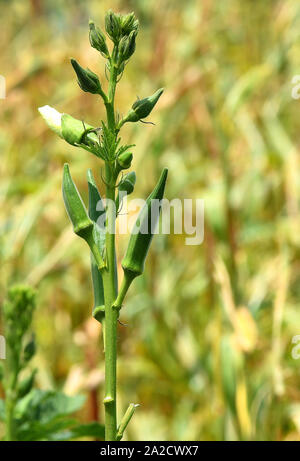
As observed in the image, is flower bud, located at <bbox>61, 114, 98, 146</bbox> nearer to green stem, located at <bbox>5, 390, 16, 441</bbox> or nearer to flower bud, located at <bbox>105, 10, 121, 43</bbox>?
flower bud, located at <bbox>105, 10, 121, 43</bbox>

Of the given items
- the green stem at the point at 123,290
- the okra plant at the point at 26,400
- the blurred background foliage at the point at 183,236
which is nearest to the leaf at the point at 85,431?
the okra plant at the point at 26,400

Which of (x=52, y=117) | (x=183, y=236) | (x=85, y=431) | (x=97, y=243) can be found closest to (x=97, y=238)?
(x=97, y=243)

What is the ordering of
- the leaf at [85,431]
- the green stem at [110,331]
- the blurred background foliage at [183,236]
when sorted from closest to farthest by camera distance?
the green stem at [110,331] → the leaf at [85,431] → the blurred background foliage at [183,236]

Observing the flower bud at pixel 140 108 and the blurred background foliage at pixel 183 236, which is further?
the blurred background foliage at pixel 183 236

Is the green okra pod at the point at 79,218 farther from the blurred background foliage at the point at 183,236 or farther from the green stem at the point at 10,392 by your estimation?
the blurred background foliage at the point at 183,236

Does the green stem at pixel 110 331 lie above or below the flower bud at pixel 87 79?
below

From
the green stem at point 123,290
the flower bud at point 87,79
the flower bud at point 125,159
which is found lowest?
the green stem at point 123,290

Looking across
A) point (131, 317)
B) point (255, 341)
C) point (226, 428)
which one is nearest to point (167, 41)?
point (131, 317)
